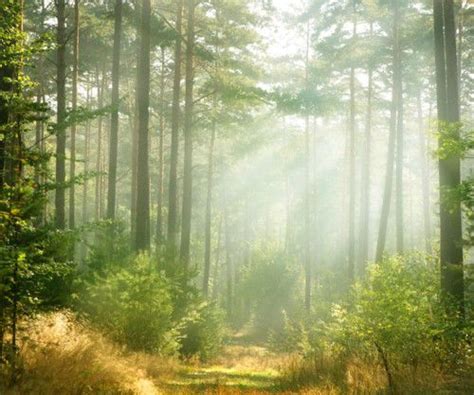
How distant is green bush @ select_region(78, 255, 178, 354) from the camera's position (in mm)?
11180

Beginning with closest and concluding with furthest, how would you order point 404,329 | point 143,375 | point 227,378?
point 404,329 → point 143,375 → point 227,378

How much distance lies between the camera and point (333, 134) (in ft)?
144

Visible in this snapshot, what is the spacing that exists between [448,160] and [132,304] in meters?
7.86

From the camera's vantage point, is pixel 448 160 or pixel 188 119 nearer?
pixel 448 160

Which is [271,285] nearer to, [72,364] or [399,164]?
[399,164]

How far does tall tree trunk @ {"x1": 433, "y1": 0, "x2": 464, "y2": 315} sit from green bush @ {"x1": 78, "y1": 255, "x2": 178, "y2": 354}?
6.52 m

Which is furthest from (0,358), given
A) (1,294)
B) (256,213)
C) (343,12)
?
(256,213)

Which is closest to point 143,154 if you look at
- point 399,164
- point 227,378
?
point 227,378

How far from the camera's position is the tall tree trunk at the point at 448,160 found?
1075 centimetres

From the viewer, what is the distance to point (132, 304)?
1139 cm

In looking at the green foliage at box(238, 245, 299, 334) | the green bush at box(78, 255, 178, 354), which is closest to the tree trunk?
the green foliage at box(238, 245, 299, 334)

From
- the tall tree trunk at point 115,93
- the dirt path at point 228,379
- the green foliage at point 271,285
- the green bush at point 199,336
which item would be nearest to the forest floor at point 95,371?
the dirt path at point 228,379

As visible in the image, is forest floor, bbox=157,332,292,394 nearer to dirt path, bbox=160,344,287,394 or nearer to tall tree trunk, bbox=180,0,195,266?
dirt path, bbox=160,344,287,394

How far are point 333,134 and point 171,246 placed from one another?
31452 millimetres
